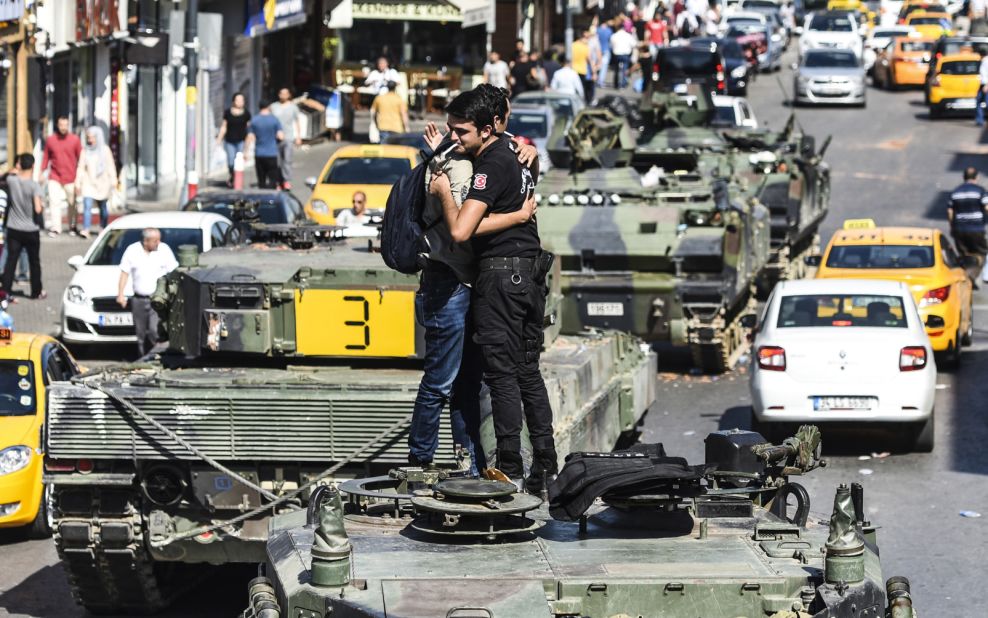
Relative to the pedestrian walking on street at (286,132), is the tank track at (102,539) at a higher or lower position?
lower

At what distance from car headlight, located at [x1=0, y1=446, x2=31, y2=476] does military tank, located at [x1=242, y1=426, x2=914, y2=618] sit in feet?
18.6

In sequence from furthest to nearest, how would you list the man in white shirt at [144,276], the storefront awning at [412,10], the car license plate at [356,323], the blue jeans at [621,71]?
1. the blue jeans at [621,71]
2. the storefront awning at [412,10]
3. the man in white shirt at [144,276]
4. the car license plate at [356,323]

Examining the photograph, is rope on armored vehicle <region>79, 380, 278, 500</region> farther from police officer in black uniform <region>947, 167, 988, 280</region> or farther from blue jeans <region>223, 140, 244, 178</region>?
blue jeans <region>223, 140, 244, 178</region>

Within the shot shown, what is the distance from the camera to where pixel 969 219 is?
87.2ft

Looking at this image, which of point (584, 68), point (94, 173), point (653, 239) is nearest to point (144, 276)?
point (653, 239)

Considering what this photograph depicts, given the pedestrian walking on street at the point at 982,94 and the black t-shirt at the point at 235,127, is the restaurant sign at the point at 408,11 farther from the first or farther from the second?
the black t-shirt at the point at 235,127

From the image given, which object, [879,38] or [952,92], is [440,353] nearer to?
[952,92]

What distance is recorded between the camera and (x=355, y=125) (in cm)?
4575

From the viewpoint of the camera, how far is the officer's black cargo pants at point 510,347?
354 inches

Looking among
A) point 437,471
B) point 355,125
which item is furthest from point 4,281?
point 355,125

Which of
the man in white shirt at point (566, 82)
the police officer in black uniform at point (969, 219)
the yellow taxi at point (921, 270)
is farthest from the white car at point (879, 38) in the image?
the yellow taxi at point (921, 270)

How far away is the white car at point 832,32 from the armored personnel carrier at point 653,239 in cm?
3073

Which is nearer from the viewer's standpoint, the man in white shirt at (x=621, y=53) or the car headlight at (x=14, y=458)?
the car headlight at (x=14, y=458)

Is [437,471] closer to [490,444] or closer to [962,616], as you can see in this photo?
[490,444]
